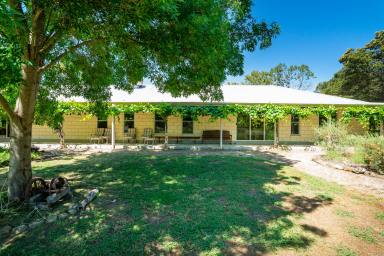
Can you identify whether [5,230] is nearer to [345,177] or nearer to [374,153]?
[345,177]

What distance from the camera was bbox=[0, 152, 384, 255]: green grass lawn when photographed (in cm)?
387

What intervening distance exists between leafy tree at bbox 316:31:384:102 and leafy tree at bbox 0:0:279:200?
145 ft

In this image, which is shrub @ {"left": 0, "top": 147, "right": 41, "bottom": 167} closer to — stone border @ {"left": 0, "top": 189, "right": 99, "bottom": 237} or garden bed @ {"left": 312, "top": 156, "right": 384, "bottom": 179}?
stone border @ {"left": 0, "top": 189, "right": 99, "bottom": 237}

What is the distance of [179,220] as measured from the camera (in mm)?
4785

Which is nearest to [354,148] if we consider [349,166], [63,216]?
[349,166]

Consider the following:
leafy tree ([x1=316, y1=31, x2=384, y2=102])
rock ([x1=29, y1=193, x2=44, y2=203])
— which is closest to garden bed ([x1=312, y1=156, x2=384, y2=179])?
rock ([x1=29, y1=193, x2=44, y2=203])

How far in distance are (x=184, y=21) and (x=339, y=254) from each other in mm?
4748

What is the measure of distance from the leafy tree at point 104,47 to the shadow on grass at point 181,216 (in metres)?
2.29

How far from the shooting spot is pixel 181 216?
16.3 feet

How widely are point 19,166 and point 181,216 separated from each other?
4.15 m

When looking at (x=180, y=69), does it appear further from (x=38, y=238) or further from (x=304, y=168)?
(x=304, y=168)

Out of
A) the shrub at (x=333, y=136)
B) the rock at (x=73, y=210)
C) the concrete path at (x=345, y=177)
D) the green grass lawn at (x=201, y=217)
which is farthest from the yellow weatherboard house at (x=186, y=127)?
the rock at (x=73, y=210)

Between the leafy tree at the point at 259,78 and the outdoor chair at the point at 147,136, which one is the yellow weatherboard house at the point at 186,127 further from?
the leafy tree at the point at 259,78

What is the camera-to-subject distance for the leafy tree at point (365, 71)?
4150cm
